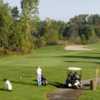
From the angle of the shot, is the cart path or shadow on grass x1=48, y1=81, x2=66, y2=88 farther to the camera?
Answer: shadow on grass x1=48, y1=81, x2=66, y2=88

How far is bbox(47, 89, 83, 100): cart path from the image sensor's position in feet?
97.5

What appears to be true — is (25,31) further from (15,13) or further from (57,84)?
(57,84)

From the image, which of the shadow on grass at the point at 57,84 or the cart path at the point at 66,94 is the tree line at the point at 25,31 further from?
the cart path at the point at 66,94

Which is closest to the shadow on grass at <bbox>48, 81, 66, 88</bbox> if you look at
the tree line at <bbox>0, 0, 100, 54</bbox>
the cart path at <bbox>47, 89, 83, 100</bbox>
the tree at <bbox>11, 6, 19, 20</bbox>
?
the cart path at <bbox>47, 89, 83, 100</bbox>

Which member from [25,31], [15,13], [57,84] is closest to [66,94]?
[57,84]

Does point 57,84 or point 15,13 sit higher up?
point 15,13

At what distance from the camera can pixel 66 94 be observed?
31.1 m

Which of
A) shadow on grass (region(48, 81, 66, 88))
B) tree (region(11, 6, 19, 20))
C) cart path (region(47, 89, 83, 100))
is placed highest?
tree (region(11, 6, 19, 20))

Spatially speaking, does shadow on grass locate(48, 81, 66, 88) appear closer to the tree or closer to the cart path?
the cart path

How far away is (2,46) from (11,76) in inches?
1644

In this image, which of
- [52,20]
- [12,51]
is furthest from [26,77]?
[52,20]

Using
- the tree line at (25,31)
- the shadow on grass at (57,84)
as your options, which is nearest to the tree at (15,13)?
the tree line at (25,31)

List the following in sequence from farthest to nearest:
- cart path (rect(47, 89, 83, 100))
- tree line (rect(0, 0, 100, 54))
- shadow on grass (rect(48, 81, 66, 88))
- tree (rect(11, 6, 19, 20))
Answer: tree (rect(11, 6, 19, 20))
tree line (rect(0, 0, 100, 54))
shadow on grass (rect(48, 81, 66, 88))
cart path (rect(47, 89, 83, 100))

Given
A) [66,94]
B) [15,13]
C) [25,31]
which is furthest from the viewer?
[15,13]
